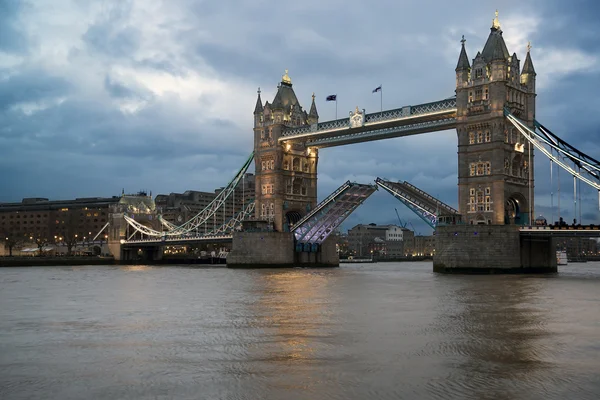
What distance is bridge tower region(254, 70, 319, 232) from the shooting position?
82.2 meters

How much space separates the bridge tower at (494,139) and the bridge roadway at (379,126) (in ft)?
8.41

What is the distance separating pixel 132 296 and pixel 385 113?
38237 millimetres

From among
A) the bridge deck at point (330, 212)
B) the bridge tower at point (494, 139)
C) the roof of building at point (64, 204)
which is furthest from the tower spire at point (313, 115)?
the roof of building at point (64, 204)

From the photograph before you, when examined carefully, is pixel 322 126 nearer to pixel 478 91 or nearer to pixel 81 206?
pixel 478 91

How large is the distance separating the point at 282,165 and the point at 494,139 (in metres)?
29.4

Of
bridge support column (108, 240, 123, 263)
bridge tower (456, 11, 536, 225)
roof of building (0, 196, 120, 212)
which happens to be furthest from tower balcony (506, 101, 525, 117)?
roof of building (0, 196, 120, 212)

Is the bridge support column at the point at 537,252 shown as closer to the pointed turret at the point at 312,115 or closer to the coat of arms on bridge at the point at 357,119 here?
the coat of arms on bridge at the point at 357,119

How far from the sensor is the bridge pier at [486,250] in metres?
56.3

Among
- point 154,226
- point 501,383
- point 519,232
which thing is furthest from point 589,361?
point 154,226

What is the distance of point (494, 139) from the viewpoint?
5988cm

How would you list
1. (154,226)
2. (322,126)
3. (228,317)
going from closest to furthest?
1. (228,317)
2. (322,126)
3. (154,226)

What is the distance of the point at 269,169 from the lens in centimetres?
8338

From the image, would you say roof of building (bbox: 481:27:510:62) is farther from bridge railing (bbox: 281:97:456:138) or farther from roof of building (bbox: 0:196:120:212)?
roof of building (bbox: 0:196:120:212)

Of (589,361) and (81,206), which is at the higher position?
(81,206)
